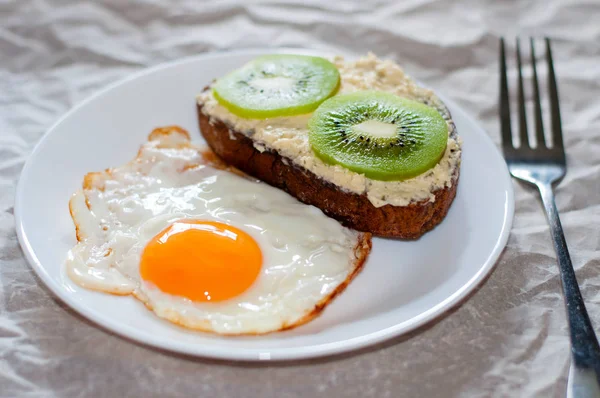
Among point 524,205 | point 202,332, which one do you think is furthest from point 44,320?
point 524,205

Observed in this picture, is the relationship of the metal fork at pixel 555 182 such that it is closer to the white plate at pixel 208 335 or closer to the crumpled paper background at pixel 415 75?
the crumpled paper background at pixel 415 75

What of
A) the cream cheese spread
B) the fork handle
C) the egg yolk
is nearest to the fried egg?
the egg yolk

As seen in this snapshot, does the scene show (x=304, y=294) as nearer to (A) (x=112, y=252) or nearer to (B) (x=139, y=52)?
(A) (x=112, y=252)

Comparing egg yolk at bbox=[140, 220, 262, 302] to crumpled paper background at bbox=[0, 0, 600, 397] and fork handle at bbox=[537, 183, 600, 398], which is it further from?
fork handle at bbox=[537, 183, 600, 398]

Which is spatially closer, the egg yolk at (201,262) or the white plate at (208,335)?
the white plate at (208,335)

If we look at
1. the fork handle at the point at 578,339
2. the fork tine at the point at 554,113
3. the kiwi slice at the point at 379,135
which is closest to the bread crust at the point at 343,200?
the kiwi slice at the point at 379,135
